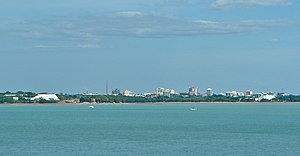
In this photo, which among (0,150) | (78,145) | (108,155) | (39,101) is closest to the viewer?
(108,155)

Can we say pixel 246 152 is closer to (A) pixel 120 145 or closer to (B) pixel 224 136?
(A) pixel 120 145

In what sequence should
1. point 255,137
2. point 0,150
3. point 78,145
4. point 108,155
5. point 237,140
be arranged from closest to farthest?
point 108,155 → point 0,150 → point 78,145 → point 237,140 → point 255,137

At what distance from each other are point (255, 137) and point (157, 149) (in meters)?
13.6

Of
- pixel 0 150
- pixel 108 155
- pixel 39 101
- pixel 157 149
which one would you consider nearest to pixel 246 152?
pixel 157 149

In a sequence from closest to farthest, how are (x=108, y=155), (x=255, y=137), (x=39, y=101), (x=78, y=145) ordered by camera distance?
(x=108, y=155) < (x=78, y=145) < (x=255, y=137) < (x=39, y=101)

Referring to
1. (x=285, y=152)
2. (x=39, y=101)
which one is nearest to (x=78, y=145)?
(x=285, y=152)

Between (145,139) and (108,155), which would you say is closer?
(108,155)

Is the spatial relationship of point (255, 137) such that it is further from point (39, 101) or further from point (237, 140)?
point (39, 101)

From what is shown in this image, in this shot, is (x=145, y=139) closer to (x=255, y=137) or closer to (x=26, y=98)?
(x=255, y=137)

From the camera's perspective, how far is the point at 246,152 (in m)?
42.9

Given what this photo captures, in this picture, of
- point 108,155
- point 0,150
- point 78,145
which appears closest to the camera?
point 108,155

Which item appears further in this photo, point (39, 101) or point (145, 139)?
point (39, 101)

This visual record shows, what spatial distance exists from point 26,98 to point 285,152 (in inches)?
6123

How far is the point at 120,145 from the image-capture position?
47.9 m
